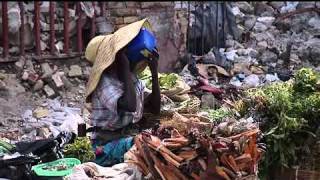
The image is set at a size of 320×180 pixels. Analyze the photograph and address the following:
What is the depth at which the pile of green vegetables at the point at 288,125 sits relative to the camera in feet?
15.1

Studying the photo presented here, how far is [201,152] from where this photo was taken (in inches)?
141

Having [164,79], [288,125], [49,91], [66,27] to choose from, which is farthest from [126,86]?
[66,27]

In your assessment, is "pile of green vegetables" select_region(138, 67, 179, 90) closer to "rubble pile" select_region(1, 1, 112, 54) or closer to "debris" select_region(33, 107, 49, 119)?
"debris" select_region(33, 107, 49, 119)

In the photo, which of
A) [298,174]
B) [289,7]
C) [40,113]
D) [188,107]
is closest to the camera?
[298,174]

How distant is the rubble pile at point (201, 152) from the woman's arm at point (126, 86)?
3.27ft

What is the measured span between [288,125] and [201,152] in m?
1.22

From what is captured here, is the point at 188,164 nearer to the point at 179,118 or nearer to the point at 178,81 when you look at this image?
the point at 179,118

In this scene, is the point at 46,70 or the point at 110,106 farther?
the point at 46,70

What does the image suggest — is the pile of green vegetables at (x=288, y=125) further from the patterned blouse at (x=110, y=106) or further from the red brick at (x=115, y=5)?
the red brick at (x=115, y=5)

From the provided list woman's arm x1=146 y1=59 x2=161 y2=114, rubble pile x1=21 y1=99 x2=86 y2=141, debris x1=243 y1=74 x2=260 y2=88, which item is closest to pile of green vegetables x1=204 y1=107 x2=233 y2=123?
woman's arm x1=146 y1=59 x2=161 y2=114

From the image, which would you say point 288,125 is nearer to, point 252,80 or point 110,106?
point 110,106

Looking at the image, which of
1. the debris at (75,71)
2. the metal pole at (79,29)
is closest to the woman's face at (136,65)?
the debris at (75,71)

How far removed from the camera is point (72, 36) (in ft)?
28.9

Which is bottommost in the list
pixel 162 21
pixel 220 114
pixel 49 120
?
pixel 49 120
